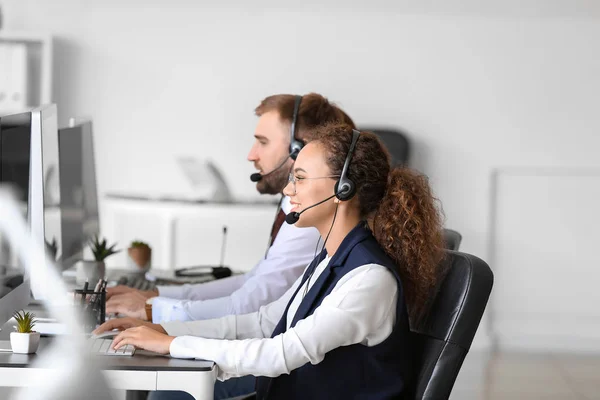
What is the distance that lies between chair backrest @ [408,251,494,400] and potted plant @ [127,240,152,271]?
143 centimetres

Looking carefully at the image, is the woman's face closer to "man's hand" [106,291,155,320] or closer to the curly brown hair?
the curly brown hair

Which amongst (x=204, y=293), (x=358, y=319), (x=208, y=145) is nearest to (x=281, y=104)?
(x=204, y=293)

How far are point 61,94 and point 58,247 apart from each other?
3.03 m

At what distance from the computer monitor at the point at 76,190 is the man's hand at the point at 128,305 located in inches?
8.9

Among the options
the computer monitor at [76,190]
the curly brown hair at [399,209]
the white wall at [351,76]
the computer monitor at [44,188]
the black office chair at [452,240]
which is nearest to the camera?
the curly brown hair at [399,209]

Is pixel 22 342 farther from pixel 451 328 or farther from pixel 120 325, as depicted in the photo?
pixel 451 328

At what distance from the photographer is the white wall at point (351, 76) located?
16.8 ft

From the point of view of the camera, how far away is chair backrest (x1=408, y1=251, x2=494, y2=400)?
167 centimetres

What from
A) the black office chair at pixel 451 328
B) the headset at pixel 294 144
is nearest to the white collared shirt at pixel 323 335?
the black office chair at pixel 451 328

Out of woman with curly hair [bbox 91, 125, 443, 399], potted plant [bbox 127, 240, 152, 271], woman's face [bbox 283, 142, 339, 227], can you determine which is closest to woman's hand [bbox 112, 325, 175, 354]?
woman with curly hair [bbox 91, 125, 443, 399]

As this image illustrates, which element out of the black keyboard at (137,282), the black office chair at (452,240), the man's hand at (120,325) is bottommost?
the black keyboard at (137,282)

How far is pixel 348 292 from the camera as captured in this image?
5.32 feet

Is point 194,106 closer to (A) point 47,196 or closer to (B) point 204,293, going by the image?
(B) point 204,293

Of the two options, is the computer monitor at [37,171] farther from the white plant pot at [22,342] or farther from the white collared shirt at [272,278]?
the white collared shirt at [272,278]
